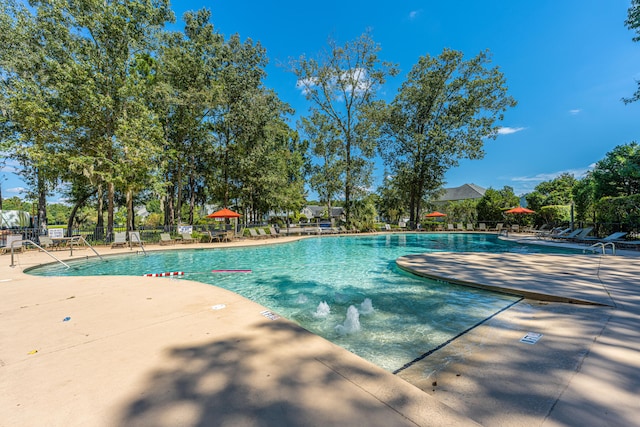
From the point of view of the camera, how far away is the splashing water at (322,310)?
4816 millimetres

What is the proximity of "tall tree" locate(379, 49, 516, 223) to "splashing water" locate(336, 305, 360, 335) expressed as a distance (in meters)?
23.3

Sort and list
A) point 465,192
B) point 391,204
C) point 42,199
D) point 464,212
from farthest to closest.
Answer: point 465,192, point 391,204, point 464,212, point 42,199

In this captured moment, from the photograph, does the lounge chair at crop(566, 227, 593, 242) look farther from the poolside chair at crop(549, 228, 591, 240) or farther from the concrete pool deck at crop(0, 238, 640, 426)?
the concrete pool deck at crop(0, 238, 640, 426)

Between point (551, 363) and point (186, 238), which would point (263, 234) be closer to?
point (186, 238)

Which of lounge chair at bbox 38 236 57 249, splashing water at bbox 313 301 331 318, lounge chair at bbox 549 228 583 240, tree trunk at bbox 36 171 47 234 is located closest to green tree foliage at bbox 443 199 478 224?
lounge chair at bbox 549 228 583 240

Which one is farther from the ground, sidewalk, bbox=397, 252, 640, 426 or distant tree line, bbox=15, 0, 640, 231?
distant tree line, bbox=15, 0, 640, 231

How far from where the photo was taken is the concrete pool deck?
1.72m

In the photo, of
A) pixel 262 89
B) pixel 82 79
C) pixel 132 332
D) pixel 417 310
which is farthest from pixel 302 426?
pixel 262 89

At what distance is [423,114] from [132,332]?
93.7 ft

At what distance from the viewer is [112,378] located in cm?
212

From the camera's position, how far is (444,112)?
25.9m

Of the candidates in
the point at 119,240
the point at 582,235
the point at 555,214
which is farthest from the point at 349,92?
the point at 119,240

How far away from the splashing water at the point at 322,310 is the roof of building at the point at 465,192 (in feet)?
166

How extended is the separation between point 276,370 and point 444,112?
1145 inches
